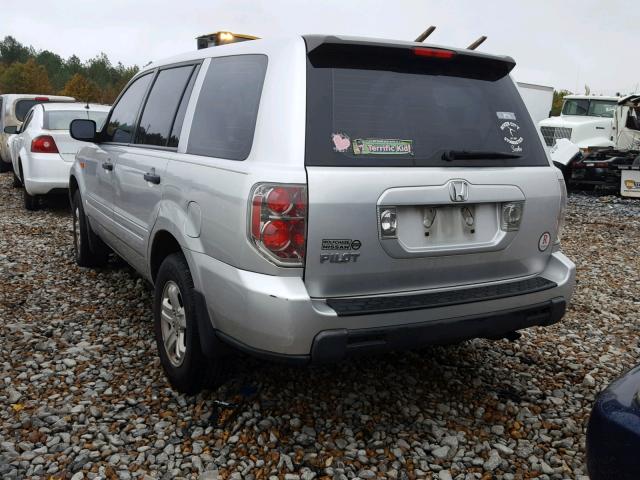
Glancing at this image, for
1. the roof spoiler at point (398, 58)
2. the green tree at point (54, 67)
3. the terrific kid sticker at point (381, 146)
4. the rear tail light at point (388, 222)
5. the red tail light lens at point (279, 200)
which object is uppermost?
the green tree at point (54, 67)

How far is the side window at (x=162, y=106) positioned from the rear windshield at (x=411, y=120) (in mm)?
1247

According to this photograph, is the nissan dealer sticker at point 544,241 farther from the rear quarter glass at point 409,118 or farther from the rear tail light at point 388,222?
the rear tail light at point 388,222

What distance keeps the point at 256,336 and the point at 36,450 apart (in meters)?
1.25

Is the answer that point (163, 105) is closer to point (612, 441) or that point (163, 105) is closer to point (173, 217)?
point (173, 217)

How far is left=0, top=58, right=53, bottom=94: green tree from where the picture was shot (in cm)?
7294

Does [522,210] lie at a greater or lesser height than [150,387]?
greater

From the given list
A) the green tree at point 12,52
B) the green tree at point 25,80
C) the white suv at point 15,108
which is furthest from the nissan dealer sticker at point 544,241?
the green tree at point 12,52

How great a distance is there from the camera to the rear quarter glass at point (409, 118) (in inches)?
99.3

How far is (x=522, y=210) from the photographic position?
285 centimetres

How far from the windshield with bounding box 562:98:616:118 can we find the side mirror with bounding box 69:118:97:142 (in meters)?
15.8

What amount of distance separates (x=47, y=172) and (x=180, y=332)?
607 centimetres

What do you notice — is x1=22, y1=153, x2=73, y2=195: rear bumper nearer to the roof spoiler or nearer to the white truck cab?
the roof spoiler

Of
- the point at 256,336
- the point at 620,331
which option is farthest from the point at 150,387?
the point at 620,331

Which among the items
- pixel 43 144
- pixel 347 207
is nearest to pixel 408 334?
pixel 347 207
